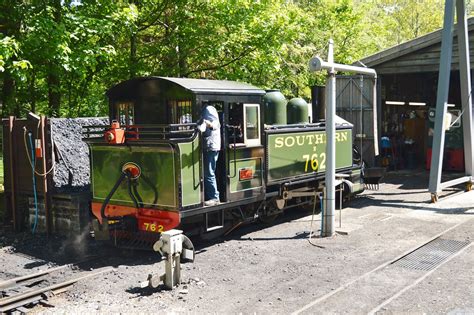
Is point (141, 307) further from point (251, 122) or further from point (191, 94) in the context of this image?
point (251, 122)

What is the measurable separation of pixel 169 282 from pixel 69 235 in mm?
3474

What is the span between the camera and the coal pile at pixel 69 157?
32.3 feet

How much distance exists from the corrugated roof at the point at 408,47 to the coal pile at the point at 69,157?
10050 mm

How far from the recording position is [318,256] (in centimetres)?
802

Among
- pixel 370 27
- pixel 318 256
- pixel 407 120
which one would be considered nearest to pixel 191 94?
pixel 318 256

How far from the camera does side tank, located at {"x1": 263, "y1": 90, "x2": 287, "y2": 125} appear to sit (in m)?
10.3

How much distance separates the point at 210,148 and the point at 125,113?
6.87ft

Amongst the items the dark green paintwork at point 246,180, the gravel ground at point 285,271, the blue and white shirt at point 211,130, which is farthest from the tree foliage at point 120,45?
the dark green paintwork at point 246,180

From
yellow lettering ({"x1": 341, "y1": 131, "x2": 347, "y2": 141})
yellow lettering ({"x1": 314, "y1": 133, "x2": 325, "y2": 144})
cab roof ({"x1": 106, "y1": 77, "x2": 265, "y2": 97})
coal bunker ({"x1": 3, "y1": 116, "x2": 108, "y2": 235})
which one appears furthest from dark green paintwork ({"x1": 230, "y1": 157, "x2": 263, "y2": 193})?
yellow lettering ({"x1": 341, "y1": 131, "x2": 347, "y2": 141})

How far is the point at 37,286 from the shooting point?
270 inches

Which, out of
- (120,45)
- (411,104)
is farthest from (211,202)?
(411,104)

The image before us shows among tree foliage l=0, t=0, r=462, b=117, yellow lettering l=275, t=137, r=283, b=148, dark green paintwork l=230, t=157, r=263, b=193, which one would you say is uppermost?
tree foliage l=0, t=0, r=462, b=117

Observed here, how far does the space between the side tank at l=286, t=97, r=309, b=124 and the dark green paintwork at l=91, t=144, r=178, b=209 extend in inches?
160

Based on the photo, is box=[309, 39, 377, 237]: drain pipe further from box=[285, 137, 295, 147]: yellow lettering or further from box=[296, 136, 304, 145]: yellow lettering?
box=[296, 136, 304, 145]: yellow lettering
